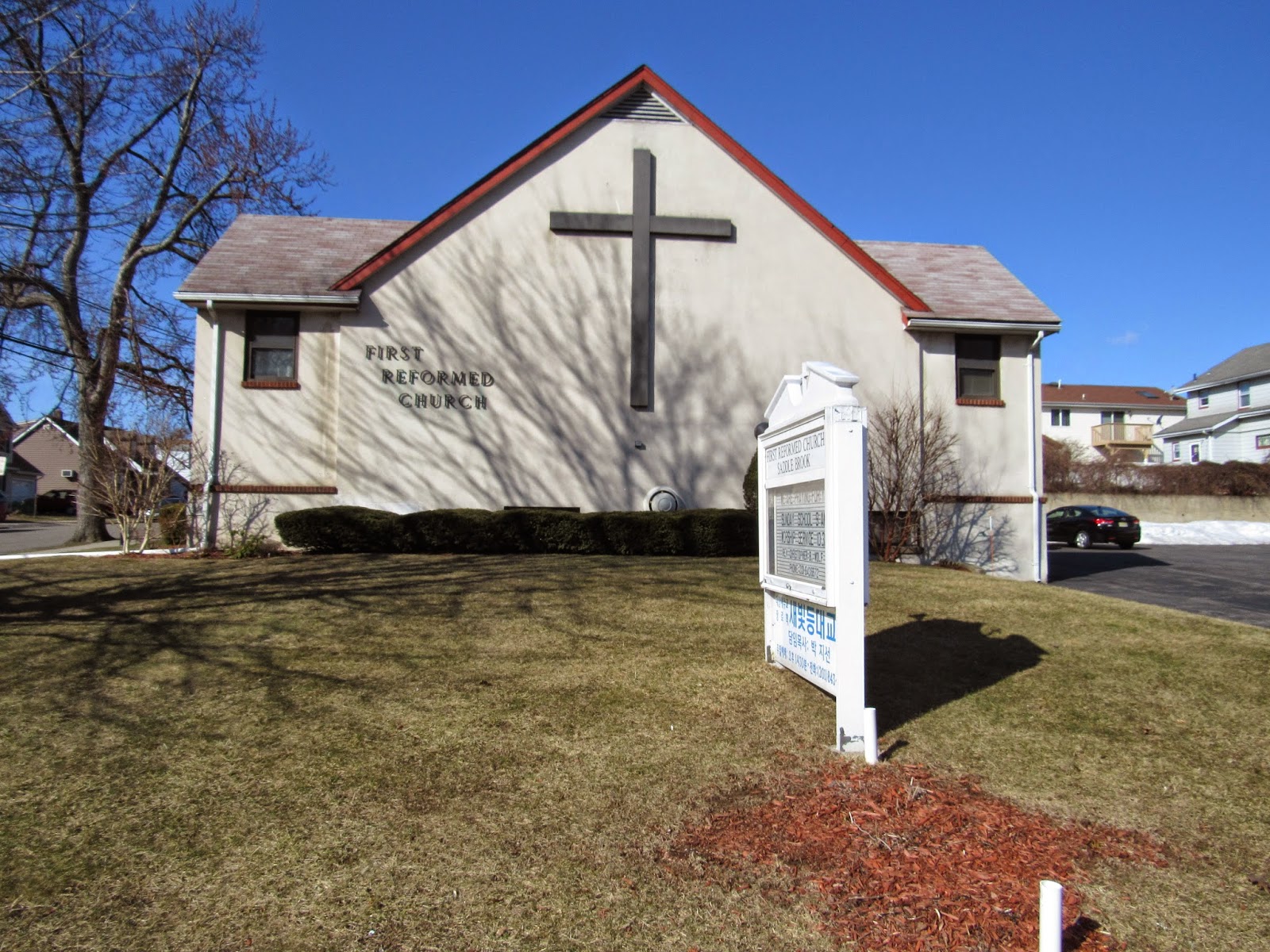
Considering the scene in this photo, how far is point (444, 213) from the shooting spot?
52.7 feet

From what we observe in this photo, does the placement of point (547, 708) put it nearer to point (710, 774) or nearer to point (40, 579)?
point (710, 774)

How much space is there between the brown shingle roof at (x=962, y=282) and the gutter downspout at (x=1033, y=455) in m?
0.75

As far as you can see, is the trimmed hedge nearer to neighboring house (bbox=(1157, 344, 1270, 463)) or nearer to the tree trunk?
the tree trunk

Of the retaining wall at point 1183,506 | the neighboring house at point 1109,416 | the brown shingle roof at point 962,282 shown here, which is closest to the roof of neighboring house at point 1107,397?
the neighboring house at point 1109,416

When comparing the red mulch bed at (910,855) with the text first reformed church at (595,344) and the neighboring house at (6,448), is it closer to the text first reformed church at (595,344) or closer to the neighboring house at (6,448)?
the text first reformed church at (595,344)

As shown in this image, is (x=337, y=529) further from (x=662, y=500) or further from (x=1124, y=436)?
(x=1124, y=436)

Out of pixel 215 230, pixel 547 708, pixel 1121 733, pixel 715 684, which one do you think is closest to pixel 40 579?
pixel 547 708

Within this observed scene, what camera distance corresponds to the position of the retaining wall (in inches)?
1484

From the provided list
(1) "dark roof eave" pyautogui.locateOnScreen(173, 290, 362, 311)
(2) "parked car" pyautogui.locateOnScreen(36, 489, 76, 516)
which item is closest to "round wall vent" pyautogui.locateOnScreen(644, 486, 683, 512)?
(1) "dark roof eave" pyautogui.locateOnScreen(173, 290, 362, 311)

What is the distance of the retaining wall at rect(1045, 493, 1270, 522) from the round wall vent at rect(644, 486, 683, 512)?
2796 cm

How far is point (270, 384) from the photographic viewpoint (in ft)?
52.3

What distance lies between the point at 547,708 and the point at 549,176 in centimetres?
1251

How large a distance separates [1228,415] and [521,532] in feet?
160

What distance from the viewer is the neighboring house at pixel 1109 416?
5959cm
